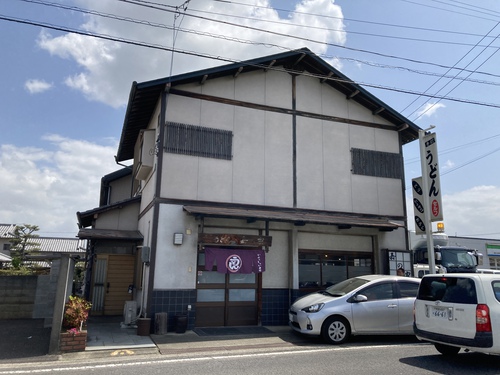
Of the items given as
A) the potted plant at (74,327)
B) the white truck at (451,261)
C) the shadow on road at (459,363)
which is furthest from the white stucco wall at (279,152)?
the shadow on road at (459,363)

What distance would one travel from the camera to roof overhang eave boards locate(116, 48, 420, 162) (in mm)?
12023

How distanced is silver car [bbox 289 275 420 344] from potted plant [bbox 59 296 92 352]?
5.13 meters

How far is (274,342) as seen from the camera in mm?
9625

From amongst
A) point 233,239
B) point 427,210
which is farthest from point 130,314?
point 427,210

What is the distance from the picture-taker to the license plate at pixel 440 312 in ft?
23.5

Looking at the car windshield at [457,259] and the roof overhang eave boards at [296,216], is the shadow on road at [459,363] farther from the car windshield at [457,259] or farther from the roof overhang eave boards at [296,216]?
the car windshield at [457,259]

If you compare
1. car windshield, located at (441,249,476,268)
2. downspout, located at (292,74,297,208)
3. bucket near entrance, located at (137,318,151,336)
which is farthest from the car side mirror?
car windshield, located at (441,249,476,268)

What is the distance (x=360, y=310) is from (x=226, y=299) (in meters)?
4.14

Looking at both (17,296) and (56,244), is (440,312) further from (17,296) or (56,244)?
(56,244)

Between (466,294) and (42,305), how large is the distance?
1317 centimetres

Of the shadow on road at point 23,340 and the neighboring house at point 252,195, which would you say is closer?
the shadow on road at point 23,340

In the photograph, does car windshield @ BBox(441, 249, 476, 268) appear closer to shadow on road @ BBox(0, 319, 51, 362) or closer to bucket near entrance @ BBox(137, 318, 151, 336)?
bucket near entrance @ BBox(137, 318, 151, 336)

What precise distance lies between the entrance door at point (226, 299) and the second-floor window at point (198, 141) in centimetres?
370

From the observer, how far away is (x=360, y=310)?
9633 mm
